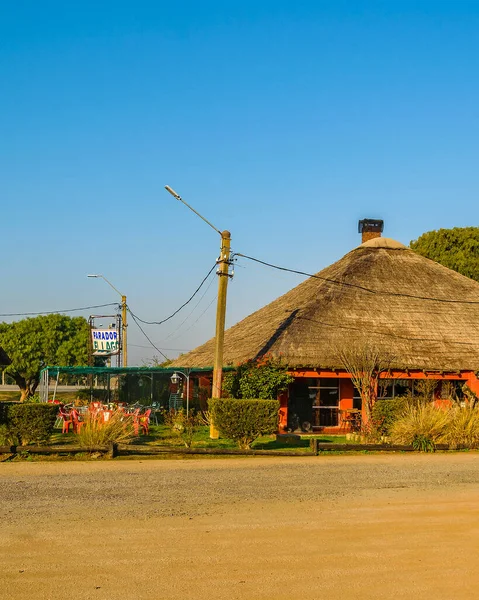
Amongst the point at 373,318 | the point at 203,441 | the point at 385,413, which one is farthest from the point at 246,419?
the point at 373,318

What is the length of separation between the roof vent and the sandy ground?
25.9m

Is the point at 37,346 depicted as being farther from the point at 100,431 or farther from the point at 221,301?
the point at 100,431

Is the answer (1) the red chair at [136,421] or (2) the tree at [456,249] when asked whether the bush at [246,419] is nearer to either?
(1) the red chair at [136,421]

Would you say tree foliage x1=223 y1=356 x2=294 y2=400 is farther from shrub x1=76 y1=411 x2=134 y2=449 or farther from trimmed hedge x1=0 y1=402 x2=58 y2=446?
trimmed hedge x1=0 y1=402 x2=58 y2=446

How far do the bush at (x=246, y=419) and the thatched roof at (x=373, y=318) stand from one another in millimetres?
6826

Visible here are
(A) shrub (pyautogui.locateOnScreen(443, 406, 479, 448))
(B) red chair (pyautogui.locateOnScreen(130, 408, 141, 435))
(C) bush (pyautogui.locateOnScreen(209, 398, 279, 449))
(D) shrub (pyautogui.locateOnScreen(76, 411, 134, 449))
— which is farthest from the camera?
(B) red chair (pyautogui.locateOnScreen(130, 408, 141, 435))

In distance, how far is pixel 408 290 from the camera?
33.1m

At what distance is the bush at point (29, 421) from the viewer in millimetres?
17750

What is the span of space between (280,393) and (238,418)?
6.48 m

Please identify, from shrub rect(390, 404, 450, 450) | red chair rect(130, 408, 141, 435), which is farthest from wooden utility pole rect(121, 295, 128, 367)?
shrub rect(390, 404, 450, 450)

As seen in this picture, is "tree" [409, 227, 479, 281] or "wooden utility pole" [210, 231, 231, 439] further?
"tree" [409, 227, 479, 281]

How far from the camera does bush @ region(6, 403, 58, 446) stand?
1775 cm

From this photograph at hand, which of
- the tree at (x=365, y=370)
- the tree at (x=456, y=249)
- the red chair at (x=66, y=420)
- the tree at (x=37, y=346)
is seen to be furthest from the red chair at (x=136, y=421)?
the tree at (x=37, y=346)

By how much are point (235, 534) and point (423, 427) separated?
11630 millimetres
